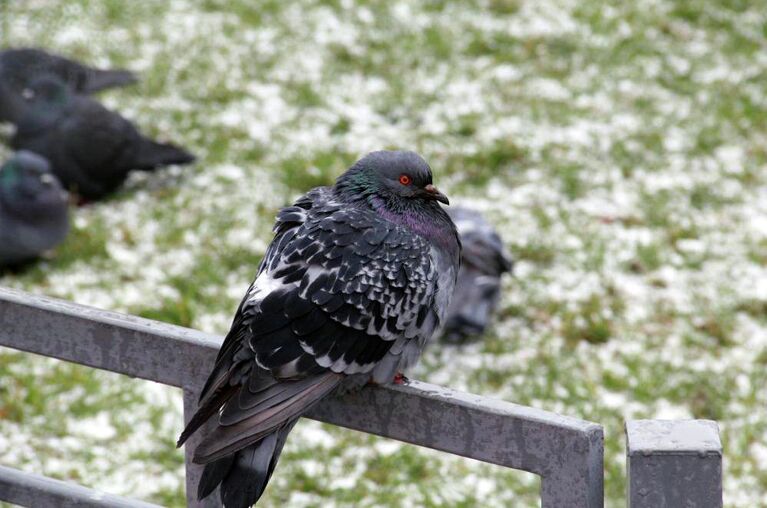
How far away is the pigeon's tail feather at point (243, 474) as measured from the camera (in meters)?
1.98

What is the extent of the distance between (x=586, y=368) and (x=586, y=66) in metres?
3.10

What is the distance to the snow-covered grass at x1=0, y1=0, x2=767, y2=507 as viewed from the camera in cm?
420

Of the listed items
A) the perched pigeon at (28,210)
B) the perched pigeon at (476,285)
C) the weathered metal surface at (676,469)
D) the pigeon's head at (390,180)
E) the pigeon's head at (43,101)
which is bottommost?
the perched pigeon at (476,285)

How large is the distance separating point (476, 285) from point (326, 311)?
2.62 m

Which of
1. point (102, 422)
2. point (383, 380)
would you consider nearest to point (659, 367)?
point (102, 422)

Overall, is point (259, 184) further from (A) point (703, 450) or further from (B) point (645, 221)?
(A) point (703, 450)

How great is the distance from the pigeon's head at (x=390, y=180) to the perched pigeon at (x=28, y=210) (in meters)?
2.89

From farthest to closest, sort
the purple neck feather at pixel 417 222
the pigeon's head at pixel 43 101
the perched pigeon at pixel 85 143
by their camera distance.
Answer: the pigeon's head at pixel 43 101 < the perched pigeon at pixel 85 143 < the purple neck feather at pixel 417 222

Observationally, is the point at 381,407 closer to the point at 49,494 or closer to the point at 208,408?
the point at 208,408

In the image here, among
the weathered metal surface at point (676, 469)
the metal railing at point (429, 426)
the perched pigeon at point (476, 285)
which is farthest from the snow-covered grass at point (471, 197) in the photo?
the weathered metal surface at point (676, 469)

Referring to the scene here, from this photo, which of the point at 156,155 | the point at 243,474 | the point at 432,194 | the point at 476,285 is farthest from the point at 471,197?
the point at 243,474

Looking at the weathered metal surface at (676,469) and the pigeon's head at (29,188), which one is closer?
the weathered metal surface at (676,469)

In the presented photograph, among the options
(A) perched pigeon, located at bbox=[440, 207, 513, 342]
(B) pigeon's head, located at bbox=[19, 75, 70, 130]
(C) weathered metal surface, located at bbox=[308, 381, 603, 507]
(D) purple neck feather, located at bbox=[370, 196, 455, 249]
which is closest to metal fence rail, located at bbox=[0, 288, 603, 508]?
→ (C) weathered metal surface, located at bbox=[308, 381, 603, 507]

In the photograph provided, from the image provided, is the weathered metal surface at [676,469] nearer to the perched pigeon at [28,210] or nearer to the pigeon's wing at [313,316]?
the pigeon's wing at [313,316]
